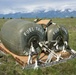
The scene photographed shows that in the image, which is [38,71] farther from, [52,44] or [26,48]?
[52,44]

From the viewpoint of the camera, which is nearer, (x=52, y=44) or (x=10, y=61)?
(x=10, y=61)

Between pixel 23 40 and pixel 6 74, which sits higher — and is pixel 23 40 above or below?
above

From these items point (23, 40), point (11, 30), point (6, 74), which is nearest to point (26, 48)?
point (23, 40)

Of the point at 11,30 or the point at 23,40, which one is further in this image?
the point at 11,30

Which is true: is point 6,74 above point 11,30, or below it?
below

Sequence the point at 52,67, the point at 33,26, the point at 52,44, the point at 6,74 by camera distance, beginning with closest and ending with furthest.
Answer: the point at 6,74 < the point at 52,67 < the point at 33,26 < the point at 52,44

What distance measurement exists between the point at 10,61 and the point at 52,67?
94.0 inches

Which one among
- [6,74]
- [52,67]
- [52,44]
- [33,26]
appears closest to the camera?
[6,74]

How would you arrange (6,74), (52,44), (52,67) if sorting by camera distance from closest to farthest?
(6,74) < (52,67) < (52,44)

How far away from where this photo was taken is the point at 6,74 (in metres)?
14.3

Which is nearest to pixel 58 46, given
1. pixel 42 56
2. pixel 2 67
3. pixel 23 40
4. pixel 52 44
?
pixel 52 44

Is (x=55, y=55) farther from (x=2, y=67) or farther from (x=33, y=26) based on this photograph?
(x=2, y=67)

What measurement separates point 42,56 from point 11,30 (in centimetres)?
251

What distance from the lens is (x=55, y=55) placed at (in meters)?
17.1
